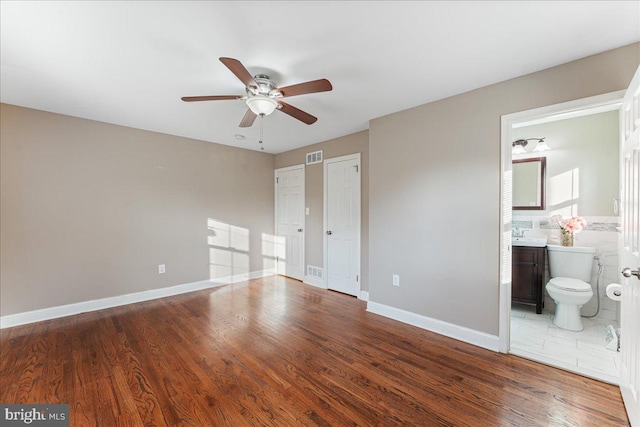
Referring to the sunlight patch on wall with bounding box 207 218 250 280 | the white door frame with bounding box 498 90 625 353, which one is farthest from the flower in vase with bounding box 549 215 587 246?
the sunlight patch on wall with bounding box 207 218 250 280

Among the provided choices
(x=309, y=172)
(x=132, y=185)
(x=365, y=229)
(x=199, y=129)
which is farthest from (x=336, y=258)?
(x=132, y=185)

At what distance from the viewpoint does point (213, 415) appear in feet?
5.48

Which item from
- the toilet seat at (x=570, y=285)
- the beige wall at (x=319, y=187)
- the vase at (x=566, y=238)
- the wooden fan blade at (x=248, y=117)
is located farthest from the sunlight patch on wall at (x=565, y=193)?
the wooden fan blade at (x=248, y=117)

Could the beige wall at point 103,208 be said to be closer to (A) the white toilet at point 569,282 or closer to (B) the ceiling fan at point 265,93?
(B) the ceiling fan at point 265,93

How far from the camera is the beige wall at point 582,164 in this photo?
2.96 meters

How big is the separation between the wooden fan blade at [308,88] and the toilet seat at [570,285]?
3.12m

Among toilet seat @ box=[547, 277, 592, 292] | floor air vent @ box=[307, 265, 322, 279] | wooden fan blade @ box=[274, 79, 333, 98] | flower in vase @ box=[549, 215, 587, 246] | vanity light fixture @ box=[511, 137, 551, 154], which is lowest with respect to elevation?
floor air vent @ box=[307, 265, 322, 279]

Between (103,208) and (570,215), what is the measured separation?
5940mm

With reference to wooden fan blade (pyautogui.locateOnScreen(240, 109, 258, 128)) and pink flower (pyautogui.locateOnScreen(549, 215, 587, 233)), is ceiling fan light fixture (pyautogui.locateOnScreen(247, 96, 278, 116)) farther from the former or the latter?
pink flower (pyautogui.locateOnScreen(549, 215, 587, 233))

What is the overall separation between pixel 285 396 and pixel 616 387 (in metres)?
2.41

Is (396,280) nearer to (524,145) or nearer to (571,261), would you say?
(571,261)

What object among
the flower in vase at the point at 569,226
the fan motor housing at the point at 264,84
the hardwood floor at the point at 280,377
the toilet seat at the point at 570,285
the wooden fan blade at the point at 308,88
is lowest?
the hardwood floor at the point at 280,377

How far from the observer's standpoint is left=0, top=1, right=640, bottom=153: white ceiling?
1.58 metres

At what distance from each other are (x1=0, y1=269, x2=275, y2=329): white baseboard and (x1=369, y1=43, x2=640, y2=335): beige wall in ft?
9.01
